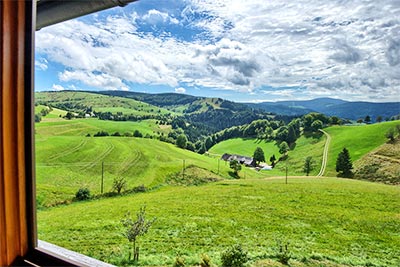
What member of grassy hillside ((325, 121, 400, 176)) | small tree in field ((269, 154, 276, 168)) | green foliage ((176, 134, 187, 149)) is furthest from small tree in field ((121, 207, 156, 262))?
grassy hillside ((325, 121, 400, 176))

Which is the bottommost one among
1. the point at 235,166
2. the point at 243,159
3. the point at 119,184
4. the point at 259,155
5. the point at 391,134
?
the point at 119,184

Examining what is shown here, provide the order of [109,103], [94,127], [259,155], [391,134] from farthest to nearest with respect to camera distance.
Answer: [109,103] → [94,127] → [259,155] → [391,134]

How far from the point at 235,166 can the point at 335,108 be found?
189 cm

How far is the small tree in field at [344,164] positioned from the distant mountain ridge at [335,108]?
1.68ft

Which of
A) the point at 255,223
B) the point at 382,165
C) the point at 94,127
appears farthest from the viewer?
the point at 94,127

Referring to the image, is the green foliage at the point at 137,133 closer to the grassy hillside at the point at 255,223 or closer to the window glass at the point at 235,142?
the window glass at the point at 235,142

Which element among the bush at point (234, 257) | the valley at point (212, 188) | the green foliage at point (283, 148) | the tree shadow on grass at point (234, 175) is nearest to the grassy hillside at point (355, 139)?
the valley at point (212, 188)

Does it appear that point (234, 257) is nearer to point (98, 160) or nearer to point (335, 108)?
point (335, 108)

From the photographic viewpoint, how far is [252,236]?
8.61ft

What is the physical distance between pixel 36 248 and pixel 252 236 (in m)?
2.27

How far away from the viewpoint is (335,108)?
2.71 metres

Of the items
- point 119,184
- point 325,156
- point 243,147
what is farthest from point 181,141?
point 325,156

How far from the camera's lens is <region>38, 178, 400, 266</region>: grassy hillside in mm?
2168

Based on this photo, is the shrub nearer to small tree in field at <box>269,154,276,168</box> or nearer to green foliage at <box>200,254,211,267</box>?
green foliage at <box>200,254,211,267</box>
